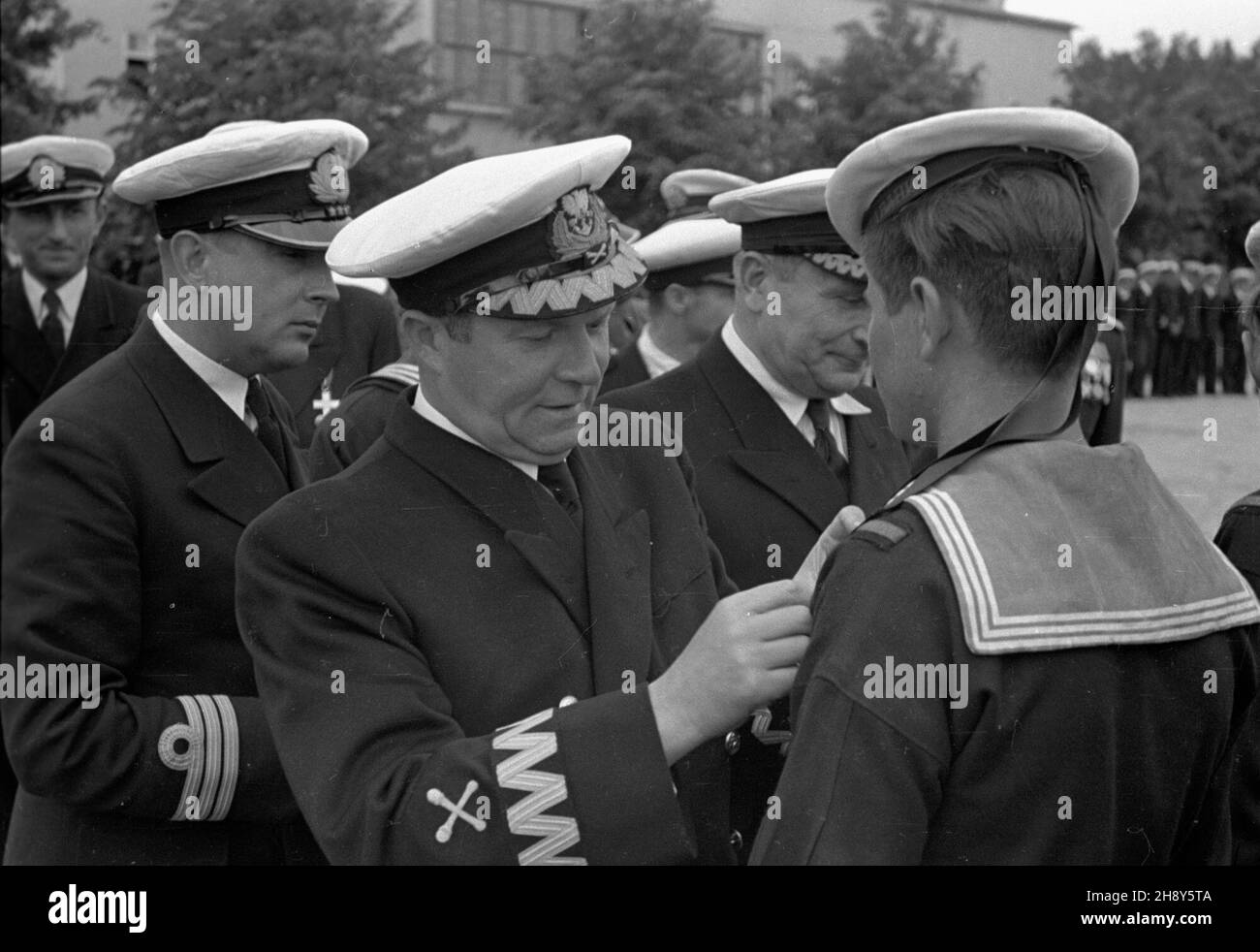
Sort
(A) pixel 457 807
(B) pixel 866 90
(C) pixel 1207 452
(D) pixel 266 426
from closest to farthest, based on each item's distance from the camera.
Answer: (A) pixel 457 807 → (D) pixel 266 426 → (C) pixel 1207 452 → (B) pixel 866 90

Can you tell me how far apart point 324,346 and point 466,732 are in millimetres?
2624

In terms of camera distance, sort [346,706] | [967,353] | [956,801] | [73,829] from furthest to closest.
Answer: [73,829]
[346,706]
[967,353]
[956,801]

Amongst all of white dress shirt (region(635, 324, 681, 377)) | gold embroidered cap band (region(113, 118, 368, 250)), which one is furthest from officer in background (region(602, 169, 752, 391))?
gold embroidered cap band (region(113, 118, 368, 250))

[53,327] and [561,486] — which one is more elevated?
[561,486]

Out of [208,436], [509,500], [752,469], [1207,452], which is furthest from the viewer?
[1207,452]

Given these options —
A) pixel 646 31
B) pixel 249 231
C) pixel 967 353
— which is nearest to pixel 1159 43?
pixel 646 31

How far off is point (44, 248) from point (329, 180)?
109 inches

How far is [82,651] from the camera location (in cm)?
238

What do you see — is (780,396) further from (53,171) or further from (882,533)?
(53,171)

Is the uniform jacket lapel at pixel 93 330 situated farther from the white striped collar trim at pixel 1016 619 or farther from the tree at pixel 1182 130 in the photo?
the tree at pixel 1182 130

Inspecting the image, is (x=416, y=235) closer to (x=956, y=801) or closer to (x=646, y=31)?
(x=956, y=801)

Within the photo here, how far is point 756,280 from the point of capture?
340cm

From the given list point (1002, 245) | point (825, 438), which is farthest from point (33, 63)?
point (1002, 245)

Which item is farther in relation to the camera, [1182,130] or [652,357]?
[1182,130]
